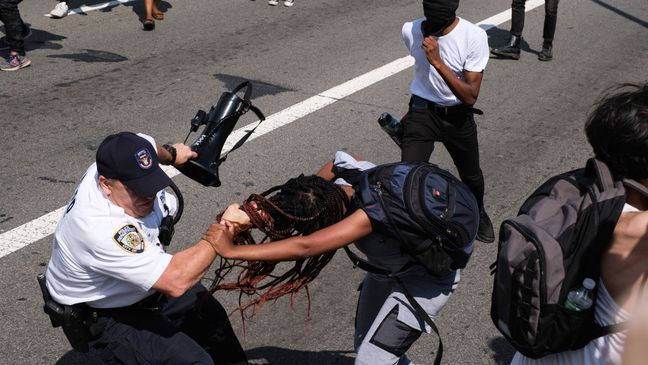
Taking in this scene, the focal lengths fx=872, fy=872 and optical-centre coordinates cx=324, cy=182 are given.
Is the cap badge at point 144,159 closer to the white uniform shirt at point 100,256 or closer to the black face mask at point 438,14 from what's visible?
the white uniform shirt at point 100,256

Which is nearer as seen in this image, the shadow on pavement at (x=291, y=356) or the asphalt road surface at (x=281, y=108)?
the shadow on pavement at (x=291, y=356)

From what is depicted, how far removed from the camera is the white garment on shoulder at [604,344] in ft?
9.58

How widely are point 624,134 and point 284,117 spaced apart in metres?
5.51

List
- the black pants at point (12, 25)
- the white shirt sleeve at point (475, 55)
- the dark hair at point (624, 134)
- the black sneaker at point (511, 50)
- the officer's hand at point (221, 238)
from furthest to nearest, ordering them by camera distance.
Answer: the black sneaker at point (511, 50) < the black pants at point (12, 25) < the white shirt sleeve at point (475, 55) < the officer's hand at point (221, 238) < the dark hair at point (624, 134)

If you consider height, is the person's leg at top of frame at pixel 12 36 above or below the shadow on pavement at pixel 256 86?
above

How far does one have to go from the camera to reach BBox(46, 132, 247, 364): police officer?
359 centimetres

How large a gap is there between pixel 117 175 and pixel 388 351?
4.74 feet

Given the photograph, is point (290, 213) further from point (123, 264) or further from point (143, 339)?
point (143, 339)

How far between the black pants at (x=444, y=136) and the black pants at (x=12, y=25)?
497cm

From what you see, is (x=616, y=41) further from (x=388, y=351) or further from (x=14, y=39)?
(x=388, y=351)

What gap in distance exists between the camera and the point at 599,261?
2932mm

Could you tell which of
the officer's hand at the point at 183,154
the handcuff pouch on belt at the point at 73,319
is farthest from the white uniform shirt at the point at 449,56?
the handcuff pouch on belt at the point at 73,319

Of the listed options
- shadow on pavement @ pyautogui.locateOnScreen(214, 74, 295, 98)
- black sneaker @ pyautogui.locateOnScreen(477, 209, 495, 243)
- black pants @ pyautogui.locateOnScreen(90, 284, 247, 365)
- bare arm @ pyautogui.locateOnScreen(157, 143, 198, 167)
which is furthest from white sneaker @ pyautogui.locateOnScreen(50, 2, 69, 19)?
black pants @ pyautogui.locateOnScreen(90, 284, 247, 365)

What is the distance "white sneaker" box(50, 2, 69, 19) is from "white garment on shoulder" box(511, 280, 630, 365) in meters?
9.37
